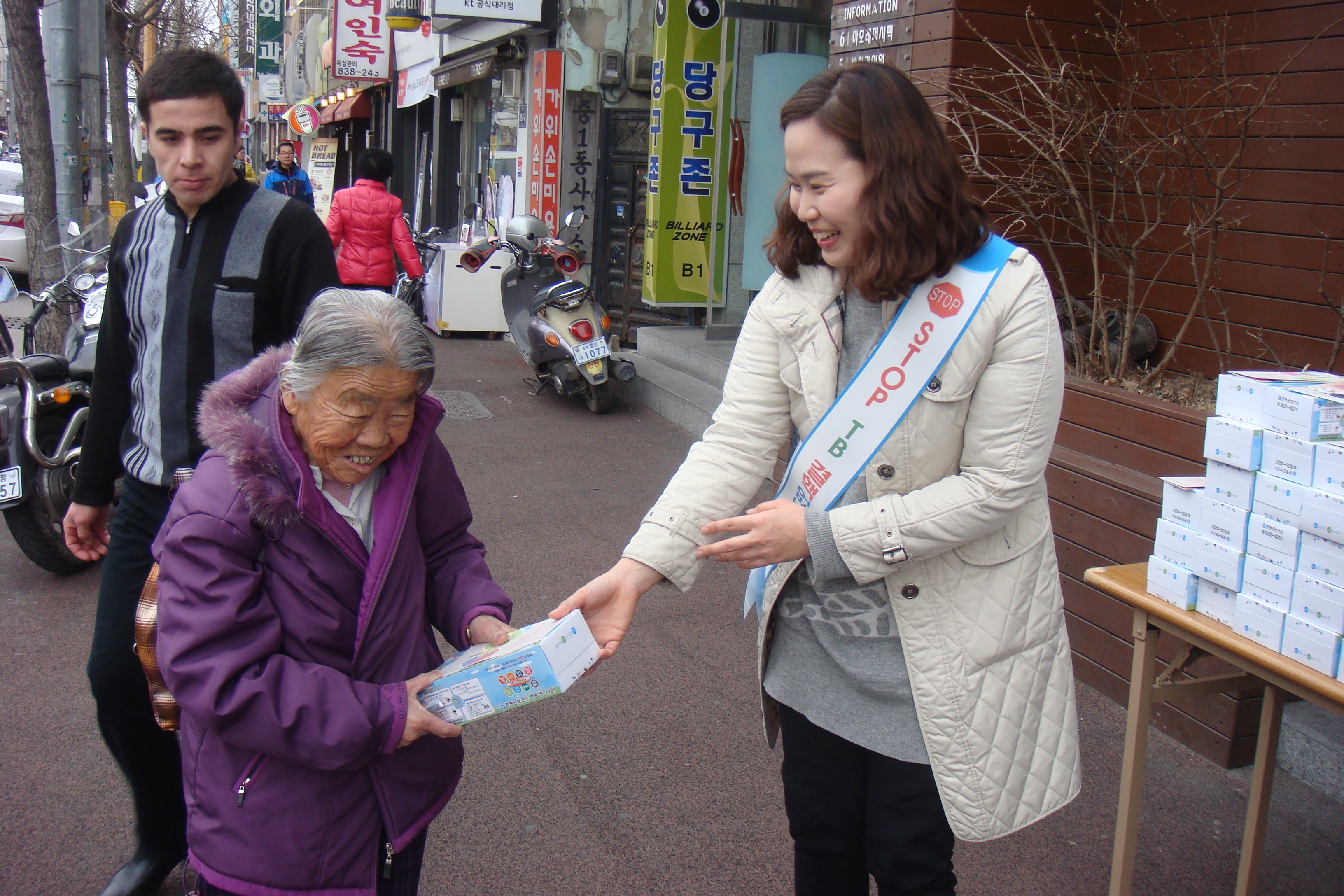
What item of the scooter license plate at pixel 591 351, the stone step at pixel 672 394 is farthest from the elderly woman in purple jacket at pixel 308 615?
the scooter license plate at pixel 591 351

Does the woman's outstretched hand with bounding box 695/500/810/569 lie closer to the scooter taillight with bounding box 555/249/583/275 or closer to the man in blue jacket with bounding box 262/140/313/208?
the scooter taillight with bounding box 555/249/583/275

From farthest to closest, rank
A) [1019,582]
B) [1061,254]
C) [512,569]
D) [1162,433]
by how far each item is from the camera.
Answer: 1. [1061,254]
2. [512,569]
3. [1162,433]
4. [1019,582]

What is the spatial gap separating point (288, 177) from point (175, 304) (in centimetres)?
1316

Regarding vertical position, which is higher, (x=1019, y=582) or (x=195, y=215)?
(x=195, y=215)

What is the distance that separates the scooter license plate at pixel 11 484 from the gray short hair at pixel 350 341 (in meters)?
3.63

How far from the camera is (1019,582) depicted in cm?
192

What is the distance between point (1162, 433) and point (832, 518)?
2.39m

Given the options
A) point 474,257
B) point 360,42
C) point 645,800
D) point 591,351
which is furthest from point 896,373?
point 360,42

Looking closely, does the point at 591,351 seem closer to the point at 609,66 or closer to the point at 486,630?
the point at 609,66

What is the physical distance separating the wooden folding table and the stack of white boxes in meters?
0.04

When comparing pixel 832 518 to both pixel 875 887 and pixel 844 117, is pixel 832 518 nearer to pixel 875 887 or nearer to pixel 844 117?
pixel 844 117

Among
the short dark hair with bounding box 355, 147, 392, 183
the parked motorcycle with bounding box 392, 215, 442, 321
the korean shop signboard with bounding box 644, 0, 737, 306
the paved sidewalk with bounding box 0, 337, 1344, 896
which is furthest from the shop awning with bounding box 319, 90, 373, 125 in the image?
the paved sidewalk with bounding box 0, 337, 1344, 896

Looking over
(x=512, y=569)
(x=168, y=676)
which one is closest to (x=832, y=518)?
(x=168, y=676)

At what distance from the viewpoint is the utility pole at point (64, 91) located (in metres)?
8.29
